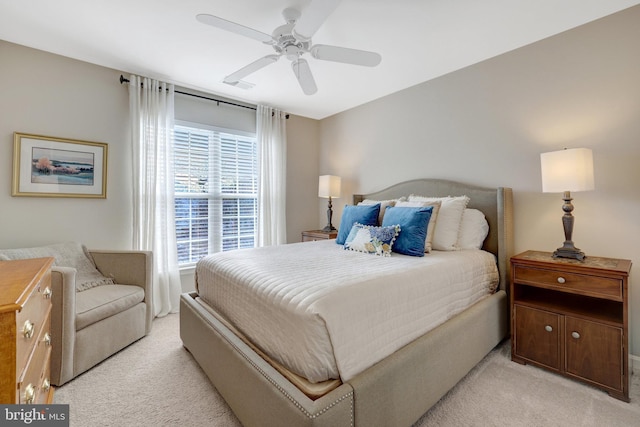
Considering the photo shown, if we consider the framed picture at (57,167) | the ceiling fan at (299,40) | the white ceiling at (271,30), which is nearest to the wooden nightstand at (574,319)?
the white ceiling at (271,30)

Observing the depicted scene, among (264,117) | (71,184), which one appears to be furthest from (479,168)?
(71,184)

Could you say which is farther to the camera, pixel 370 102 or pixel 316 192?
pixel 316 192

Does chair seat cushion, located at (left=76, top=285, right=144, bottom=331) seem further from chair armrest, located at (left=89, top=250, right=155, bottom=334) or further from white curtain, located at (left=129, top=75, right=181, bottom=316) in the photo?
white curtain, located at (left=129, top=75, right=181, bottom=316)

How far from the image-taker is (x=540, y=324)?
2.01 m

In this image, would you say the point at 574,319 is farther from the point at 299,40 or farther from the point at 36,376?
the point at 36,376

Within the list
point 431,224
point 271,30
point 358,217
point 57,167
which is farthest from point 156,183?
point 431,224

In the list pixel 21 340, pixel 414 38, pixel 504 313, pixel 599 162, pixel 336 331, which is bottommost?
pixel 504 313

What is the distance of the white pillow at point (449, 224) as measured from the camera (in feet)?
8.16

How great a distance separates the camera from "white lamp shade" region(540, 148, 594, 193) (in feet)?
6.24

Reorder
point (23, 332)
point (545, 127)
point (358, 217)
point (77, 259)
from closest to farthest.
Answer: point (23, 332) → point (545, 127) → point (77, 259) → point (358, 217)

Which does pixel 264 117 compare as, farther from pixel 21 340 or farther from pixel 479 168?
pixel 21 340

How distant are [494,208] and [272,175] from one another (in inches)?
107

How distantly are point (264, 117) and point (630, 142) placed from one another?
3.61 m

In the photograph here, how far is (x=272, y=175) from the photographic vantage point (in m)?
4.03
